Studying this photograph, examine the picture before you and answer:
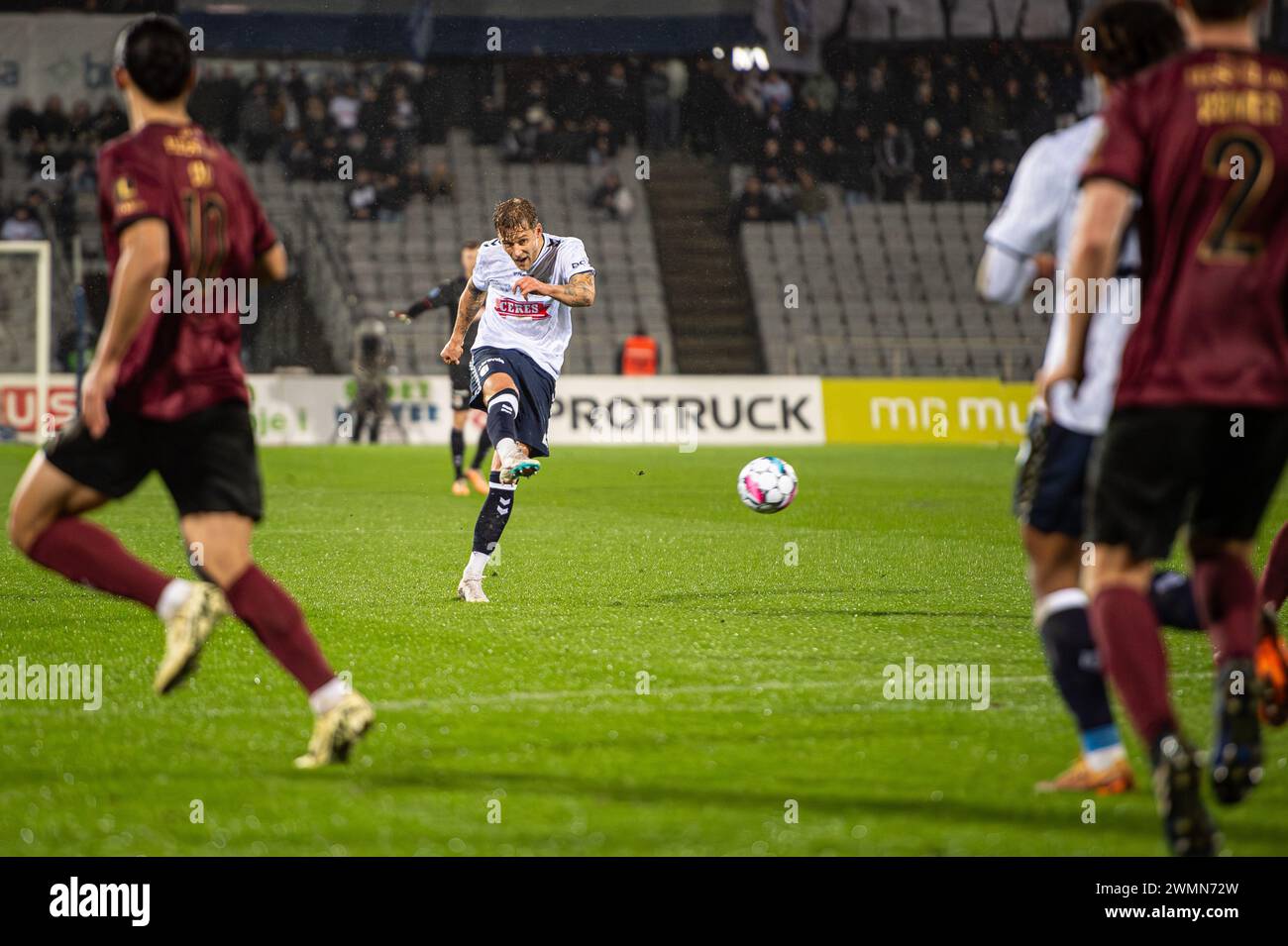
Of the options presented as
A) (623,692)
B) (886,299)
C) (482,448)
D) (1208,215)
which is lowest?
(623,692)

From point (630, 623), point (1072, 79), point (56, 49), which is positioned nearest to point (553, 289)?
point (630, 623)

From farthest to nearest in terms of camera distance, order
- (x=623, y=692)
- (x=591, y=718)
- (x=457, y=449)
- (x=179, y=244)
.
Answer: (x=457, y=449), (x=623, y=692), (x=591, y=718), (x=179, y=244)

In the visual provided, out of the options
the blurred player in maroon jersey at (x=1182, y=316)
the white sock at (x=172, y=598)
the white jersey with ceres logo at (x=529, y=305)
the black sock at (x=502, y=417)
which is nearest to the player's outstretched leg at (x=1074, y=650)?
the blurred player in maroon jersey at (x=1182, y=316)

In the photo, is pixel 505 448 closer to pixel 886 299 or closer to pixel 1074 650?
pixel 1074 650

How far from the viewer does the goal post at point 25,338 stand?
22.2m

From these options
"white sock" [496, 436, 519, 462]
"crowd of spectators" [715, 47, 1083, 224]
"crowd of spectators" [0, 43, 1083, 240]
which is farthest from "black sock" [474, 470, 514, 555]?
"crowd of spectators" [715, 47, 1083, 224]

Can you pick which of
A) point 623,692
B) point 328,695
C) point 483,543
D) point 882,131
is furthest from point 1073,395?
point 882,131

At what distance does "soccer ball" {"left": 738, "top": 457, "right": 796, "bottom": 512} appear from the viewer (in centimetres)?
1100

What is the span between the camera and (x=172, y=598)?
4984 millimetres

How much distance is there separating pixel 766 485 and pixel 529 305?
225cm

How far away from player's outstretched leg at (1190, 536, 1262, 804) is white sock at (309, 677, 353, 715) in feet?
7.34

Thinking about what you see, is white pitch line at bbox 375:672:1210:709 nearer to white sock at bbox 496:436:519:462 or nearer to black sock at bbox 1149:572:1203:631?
black sock at bbox 1149:572:1203:631

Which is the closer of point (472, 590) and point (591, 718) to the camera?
point (591, 718)
